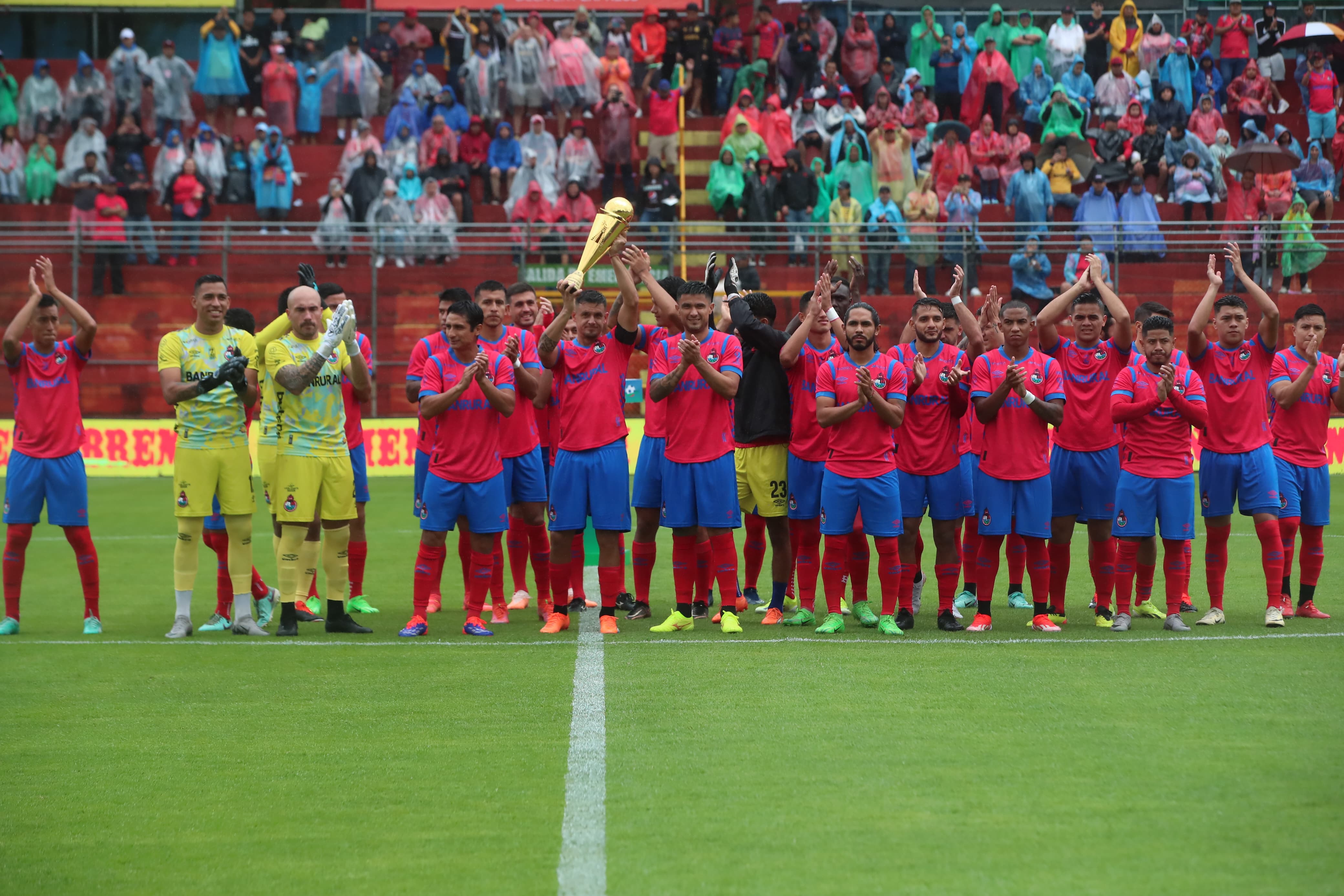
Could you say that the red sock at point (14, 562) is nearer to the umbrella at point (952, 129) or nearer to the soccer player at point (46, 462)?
the soccer player at point (46, 462)

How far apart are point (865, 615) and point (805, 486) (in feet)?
3.29

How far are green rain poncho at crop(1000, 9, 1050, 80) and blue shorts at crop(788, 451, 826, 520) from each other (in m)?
19.5

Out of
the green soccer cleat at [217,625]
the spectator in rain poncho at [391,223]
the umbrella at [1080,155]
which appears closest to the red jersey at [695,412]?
the green soccer cleat at [217,625]

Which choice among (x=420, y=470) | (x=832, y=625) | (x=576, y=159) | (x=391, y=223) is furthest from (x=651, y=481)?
(x=576, y=159)

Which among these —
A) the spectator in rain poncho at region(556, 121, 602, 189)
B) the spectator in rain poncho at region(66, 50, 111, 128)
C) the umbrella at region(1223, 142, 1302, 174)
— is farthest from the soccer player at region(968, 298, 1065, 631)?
the spectator in rain poncho at region(66, 50, 111, 128)

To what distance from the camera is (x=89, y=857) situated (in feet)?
16.6

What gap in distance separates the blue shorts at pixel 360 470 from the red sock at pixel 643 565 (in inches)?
82.3

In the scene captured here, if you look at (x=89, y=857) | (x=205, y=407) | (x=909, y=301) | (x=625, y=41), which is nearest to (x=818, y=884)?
(x=89, y=857)

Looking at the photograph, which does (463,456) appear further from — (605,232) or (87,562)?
(87,562)

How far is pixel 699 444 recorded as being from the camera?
31.3 feet

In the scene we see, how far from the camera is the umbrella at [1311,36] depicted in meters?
26.0

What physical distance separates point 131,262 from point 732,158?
35.5ft

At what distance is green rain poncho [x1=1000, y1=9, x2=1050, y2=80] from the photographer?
2728 centimetres

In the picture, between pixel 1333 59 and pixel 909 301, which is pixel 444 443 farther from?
pixel 1333 59
